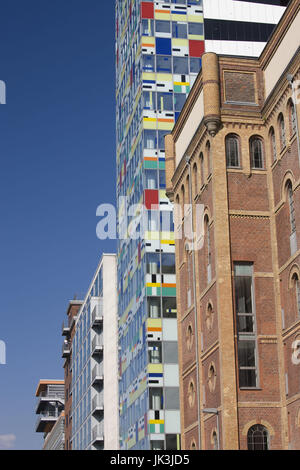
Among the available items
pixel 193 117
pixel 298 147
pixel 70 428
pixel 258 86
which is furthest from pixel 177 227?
pixel 70 428

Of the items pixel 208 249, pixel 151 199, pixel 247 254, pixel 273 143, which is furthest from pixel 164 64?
pixel 247 254

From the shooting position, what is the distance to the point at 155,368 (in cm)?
5947

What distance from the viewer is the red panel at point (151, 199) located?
63312mm

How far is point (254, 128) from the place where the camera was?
1639 inches

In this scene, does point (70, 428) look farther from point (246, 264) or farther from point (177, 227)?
point (246, 264)

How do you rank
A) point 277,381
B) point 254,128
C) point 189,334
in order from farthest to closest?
point 189,334 < point 254,128 < point 277,381

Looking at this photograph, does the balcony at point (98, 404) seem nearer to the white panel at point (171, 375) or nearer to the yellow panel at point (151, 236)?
the white panel at point (171, 375)

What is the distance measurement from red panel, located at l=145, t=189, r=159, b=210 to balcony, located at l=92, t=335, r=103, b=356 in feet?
69.7

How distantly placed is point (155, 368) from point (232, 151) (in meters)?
22.1

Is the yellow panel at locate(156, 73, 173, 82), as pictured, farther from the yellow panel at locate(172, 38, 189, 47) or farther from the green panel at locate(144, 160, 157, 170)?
the green panel at locate(144, 160, 157, 170)

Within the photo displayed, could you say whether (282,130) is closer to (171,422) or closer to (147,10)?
(171,422)

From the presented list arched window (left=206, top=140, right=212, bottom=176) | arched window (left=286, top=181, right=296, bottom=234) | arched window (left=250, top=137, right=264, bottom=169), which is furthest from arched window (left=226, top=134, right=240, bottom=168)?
arched window (left=286, top=181, right=296, bottom=234)

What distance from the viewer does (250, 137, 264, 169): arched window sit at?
136ft

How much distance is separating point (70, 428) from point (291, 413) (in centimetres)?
7018
